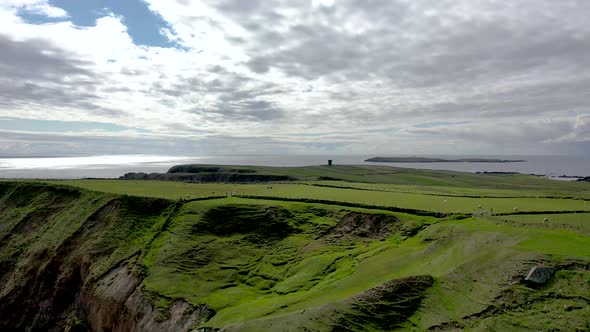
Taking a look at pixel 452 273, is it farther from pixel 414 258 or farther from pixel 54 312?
pixel 54 312

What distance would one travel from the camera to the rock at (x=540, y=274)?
1964 centimetres

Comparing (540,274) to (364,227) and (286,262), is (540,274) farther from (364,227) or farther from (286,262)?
(286,262)

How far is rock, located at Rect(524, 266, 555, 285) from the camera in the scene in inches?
773

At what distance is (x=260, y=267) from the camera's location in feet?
117

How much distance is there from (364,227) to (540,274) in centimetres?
1952

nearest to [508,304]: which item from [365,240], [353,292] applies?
[353,292]

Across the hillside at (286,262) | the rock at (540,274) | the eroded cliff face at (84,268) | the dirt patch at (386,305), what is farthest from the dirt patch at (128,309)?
the rock at (540,274)

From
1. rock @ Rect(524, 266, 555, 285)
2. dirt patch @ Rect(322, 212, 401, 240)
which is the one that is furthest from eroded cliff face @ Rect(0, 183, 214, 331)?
rock @ Rect(524, 266, 555, 285)

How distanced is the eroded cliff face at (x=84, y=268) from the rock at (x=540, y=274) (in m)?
20.2

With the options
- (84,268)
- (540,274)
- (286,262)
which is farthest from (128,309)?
(540,274)

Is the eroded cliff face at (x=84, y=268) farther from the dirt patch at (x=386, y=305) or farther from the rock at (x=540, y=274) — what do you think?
the rock at (x=540, y=274)

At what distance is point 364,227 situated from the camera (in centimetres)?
3856

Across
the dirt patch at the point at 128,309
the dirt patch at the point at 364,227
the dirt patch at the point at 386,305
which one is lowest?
the dirt patch at the point at 128,309

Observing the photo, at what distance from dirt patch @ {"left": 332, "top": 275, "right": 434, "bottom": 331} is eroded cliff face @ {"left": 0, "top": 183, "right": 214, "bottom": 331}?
1240 centimetres
